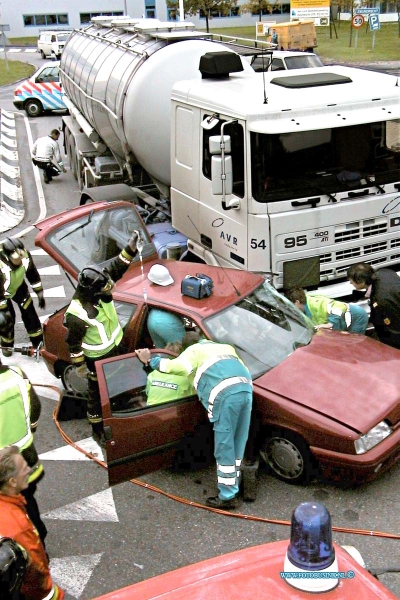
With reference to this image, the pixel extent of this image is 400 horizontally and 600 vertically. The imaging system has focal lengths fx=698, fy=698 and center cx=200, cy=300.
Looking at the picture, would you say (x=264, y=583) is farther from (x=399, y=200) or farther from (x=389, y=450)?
(x=399, y=200)

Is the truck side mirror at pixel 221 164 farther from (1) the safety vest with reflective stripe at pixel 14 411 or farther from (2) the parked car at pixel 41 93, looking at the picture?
(2) the parked car at pixel 41 93

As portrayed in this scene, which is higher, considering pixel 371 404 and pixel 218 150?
pixel 218 150

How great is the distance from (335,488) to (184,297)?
6.59 feet

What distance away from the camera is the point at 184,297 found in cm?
607

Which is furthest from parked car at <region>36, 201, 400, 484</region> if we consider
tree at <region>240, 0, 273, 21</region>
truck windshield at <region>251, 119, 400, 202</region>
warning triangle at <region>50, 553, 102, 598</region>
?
tree at <region>240, 0, 273, 21</region>

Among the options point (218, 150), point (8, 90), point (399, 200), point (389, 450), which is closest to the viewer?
point (389, 450)

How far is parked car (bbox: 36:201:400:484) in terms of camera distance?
16.5ft

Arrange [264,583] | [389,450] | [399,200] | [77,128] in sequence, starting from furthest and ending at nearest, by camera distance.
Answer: [77,128]
[399,200]
[389,450]
[264,583]

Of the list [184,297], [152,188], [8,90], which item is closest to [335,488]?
[184,297]

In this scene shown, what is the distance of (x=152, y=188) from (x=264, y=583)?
8.45m

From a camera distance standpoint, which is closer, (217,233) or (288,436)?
(288,436)

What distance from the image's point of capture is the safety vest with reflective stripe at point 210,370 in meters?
4.91

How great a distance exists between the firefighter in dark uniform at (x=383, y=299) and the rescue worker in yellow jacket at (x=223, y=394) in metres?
1.88

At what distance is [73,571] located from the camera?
4.77m
